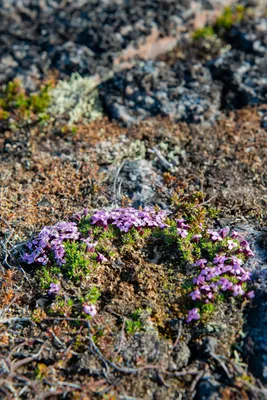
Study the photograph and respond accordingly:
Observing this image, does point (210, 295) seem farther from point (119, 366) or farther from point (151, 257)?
point (119, 366)

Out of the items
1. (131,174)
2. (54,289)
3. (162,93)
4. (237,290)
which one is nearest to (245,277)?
(237,290)

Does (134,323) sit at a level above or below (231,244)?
below

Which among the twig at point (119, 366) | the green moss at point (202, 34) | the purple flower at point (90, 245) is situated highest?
the green moss at point (202, 34)

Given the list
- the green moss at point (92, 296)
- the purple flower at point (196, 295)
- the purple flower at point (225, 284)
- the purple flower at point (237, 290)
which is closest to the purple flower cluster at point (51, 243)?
the green moss at point (92, 296)

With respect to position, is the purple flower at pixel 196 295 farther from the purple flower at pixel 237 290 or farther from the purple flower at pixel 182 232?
the purple flower at pixel 182 232

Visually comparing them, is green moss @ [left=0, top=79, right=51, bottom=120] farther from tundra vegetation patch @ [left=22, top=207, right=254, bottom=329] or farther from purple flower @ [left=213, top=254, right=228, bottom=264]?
purple flower @ [left=213, top=254, right=228, bottom=264]

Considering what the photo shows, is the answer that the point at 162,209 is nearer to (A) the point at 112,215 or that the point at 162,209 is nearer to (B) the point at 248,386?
(A) the point at 112,215

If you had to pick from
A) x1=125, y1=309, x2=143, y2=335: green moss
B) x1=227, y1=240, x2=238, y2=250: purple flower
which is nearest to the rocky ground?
x1=125, y1=309, x2=143, y2=335: green moss
